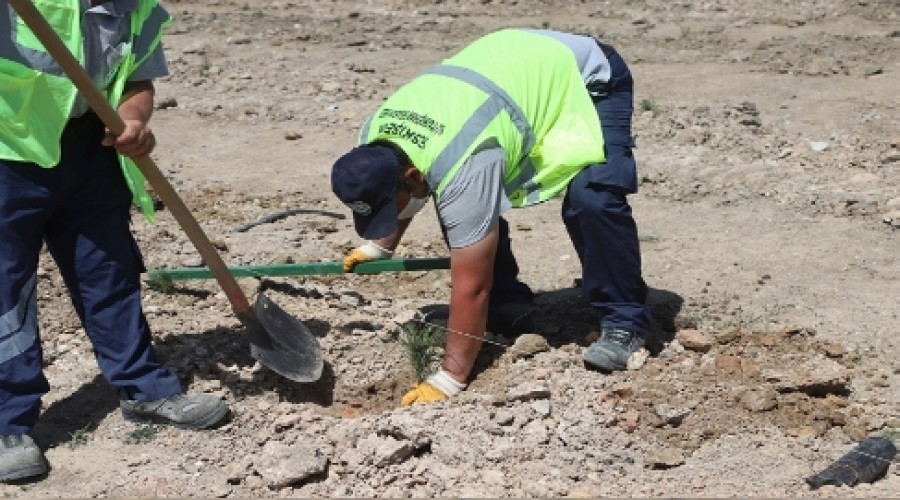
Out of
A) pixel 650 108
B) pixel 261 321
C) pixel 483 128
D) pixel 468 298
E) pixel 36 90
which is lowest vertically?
pixel 650 108

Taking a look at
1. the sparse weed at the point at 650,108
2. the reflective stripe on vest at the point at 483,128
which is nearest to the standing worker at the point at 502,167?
the reflective stripe on vest at the point at 483,128

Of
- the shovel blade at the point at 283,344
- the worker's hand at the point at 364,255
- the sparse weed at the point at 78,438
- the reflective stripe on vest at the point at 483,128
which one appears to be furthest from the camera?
the worker's hand at the point at 364,255

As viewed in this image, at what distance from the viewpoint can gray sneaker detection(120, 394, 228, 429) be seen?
4.50 metres

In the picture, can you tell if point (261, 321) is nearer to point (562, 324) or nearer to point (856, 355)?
point (562, 324)

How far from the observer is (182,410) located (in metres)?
4.50

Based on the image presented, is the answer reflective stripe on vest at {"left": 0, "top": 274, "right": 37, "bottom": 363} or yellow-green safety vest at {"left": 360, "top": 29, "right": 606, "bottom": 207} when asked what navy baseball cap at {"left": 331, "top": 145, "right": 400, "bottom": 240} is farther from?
reflective stripe on vest at {"left": 0, "top": 274, "right": 37, "bottom": 363}

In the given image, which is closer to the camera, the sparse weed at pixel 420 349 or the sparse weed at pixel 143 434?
the sparse weed at pixel 143 434

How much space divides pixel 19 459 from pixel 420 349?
56.7 inches

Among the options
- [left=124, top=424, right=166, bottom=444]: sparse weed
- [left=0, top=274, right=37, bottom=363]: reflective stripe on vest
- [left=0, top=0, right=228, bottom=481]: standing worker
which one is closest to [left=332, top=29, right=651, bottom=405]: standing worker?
[left=0, top=0, right=228, bottom=481]: standing worker

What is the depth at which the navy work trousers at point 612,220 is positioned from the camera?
4613 millimetres

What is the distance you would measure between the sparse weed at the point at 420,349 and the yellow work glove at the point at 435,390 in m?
0.19

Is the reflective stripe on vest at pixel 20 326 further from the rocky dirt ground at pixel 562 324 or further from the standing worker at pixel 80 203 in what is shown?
the rocky dirt ground at pixel 562 324

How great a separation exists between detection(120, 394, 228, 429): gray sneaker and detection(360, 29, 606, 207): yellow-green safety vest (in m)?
1.06

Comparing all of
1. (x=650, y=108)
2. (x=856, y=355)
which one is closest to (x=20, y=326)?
(x=856, y=355)
